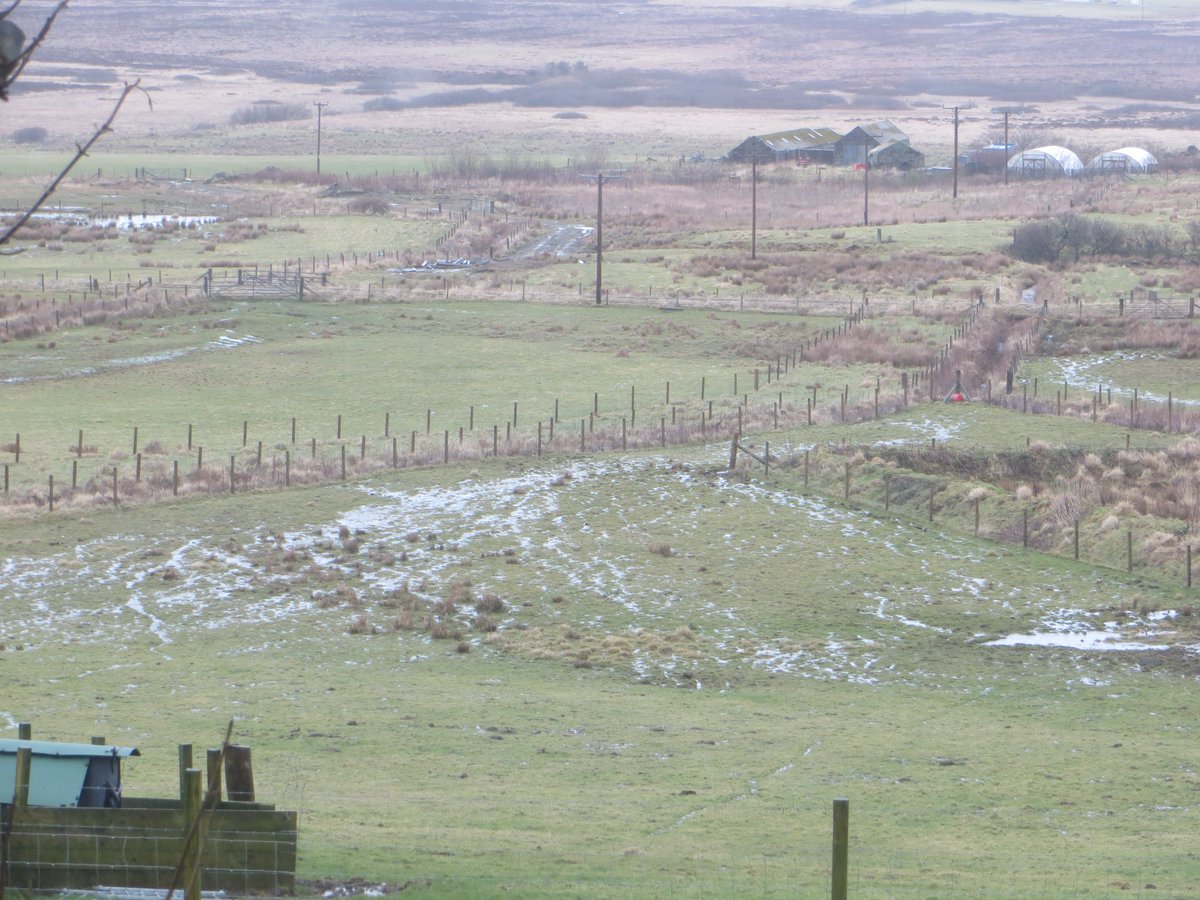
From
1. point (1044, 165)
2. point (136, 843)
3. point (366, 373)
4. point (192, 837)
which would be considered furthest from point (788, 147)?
point (192, 837)

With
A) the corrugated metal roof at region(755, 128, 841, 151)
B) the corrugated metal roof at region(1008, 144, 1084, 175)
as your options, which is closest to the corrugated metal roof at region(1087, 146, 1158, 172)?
the corrugated metal roof at region(1008, 144, 1084, 175)

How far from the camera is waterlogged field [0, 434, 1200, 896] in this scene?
1473 centimetres

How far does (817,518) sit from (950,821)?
17.8m

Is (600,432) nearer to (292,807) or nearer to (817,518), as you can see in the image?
(817,518)

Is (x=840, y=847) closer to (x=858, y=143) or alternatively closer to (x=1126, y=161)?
(x=1126, y=161)

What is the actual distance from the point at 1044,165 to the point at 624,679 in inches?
4872

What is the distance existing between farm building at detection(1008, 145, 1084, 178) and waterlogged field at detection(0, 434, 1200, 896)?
107366 mm

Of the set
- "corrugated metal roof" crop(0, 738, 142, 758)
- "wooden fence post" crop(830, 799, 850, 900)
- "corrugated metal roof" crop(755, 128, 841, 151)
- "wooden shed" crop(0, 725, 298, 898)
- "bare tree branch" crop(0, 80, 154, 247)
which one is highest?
"corrugated metal roof" crop(755, 128, 841, 151)

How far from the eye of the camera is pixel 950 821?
53.3 ft

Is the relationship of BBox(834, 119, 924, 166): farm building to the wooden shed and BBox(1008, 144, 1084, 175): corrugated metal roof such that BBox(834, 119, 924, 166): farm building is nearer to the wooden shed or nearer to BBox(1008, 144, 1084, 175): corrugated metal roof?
BBox(1008, 144, 1084, 175): corrugated metal roof

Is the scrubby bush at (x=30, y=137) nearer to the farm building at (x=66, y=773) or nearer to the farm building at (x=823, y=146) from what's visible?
the farm building at (x=823, y=146)

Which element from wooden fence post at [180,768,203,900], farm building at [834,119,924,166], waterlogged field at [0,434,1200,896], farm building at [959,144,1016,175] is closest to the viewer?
wooden fence post at [180,768,203,900]

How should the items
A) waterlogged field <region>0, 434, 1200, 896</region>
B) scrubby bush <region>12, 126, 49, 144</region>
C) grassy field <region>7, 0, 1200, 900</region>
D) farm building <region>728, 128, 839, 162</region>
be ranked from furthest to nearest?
1. scrubby bush <region>12, 126, 49, 144</region>
2. farm building <region>728, 128, 839, 162</region>
3. grassy field <region>7, 0, 1200, 900</region>
4. waterlogged field <region>0, 434, 1200, 896</region>

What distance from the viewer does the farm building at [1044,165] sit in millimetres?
136875
